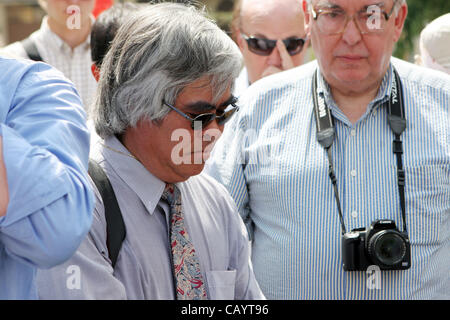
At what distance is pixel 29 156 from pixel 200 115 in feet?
2.51

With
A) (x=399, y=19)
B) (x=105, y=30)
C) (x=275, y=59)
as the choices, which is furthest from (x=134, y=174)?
(x=275, y=59)

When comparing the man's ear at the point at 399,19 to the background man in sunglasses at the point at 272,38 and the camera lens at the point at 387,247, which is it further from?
the background man in sunglasses at the point at 272,38

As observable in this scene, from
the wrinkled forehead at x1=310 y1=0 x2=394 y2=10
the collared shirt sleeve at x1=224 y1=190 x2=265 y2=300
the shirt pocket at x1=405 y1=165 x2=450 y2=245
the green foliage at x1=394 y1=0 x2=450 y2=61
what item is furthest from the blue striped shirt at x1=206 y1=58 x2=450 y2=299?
the green foliage at x1=394 y1=0 x2=450 y2=61

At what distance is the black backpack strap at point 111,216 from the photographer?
6.59 feet

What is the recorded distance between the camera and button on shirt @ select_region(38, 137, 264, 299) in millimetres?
1906

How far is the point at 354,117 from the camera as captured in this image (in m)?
3.07

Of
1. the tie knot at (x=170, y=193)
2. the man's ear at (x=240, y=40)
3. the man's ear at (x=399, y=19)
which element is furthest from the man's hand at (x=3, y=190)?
the man's ear at (x=240, y=40)

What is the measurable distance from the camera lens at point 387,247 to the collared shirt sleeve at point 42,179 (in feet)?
4.91

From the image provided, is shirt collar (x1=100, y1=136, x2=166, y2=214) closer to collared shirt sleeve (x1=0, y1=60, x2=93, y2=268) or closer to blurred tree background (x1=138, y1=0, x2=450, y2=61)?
collared shirt sleeve (x1=0, y1=60, x2=93, y2=268)

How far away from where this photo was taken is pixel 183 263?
2.13m

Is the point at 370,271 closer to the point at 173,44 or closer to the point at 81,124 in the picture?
the point at 173,44

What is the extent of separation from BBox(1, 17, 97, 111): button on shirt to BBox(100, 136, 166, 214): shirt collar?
236cm

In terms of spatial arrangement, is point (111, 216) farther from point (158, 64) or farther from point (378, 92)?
point (378, 92)

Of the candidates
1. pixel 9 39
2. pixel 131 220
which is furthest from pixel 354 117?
pixel 9 39
